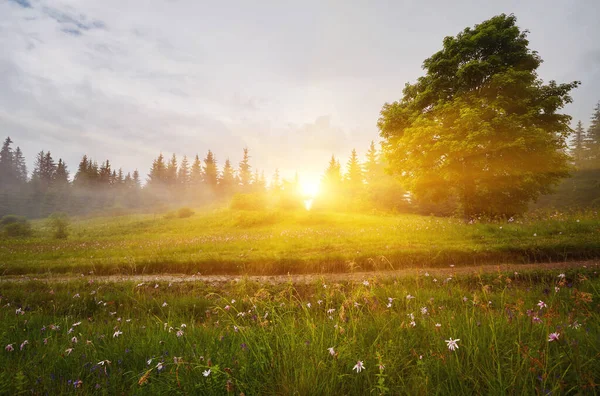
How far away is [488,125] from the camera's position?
48.0 feet

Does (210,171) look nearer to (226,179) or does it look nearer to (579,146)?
(226,179)

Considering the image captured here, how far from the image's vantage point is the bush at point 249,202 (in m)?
39.4

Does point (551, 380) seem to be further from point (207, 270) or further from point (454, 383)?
point (207, 270)

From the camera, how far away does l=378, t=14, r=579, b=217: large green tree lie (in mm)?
15234

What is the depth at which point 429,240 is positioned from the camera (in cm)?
1235

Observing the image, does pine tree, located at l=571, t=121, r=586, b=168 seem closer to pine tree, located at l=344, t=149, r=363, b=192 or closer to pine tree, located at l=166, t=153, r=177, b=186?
pine tree, located at l=344, t=149, r=363, b=192

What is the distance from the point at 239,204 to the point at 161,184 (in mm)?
59992

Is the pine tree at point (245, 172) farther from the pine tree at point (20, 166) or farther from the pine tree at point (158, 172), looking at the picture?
the pine tree at point (20, 166)

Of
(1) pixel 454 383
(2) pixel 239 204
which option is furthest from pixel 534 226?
(2) pixel 239 204

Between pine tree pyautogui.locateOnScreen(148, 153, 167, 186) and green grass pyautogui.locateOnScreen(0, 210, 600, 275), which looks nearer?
green grass pyautogui.locateOnScreen(0, 210, 600, 275)

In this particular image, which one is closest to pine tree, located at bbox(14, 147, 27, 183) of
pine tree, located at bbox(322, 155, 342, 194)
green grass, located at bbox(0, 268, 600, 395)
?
pine tree, located at bbox(322, 155, 342, 194)

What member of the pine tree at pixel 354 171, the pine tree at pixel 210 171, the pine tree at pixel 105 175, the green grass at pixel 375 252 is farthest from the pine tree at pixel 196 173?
the green grass at pixel 375 252

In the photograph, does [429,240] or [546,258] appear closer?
[546,258]

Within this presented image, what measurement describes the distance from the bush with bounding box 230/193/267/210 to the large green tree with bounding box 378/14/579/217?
1001 inches
